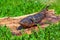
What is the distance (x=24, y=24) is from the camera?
6340 mm

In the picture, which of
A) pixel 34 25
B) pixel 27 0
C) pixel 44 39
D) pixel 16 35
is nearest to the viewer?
pixel 44 39

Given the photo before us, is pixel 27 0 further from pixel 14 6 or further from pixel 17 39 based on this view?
pixel 17 39

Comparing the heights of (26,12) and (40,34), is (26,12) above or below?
below

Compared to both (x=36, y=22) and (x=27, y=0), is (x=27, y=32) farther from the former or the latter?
(x=27, y=0)

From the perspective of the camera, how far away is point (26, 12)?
31.0 feet

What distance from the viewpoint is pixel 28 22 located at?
633cm

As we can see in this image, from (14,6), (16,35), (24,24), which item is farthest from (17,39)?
(14,6)

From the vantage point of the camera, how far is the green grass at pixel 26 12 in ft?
19.0

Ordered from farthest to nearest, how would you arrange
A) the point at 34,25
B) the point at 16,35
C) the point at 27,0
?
the point at 27,0 → the point at 34,25 → the point at 16,35

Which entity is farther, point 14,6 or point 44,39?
point 14,6

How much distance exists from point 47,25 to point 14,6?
379 centimetres

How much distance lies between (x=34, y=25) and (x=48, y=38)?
965 mm

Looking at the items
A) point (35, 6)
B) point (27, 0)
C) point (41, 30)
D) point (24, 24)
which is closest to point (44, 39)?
point (41, 30)

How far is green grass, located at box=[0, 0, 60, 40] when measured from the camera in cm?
580
